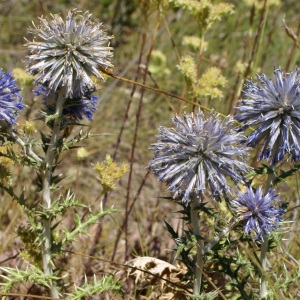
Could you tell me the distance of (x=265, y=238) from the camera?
270 centimetres

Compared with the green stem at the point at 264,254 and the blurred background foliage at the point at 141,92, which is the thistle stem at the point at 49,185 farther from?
the green stem at the point at 264,254

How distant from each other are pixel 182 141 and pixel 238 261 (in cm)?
73

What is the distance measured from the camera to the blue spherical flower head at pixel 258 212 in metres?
2.43

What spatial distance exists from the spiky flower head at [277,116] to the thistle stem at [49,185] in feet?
3.09

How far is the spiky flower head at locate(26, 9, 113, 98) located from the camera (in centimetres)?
262

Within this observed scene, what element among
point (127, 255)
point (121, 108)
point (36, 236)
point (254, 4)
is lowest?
point (127, 255)

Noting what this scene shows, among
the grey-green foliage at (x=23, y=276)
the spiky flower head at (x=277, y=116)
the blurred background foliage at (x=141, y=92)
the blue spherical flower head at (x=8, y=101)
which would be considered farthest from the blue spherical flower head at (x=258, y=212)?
the blue spherical flower head at (x=8, y=101)

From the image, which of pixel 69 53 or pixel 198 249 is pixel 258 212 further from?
pixel 69 53

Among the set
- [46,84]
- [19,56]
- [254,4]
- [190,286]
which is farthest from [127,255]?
[19,56]

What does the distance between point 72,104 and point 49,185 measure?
1.56 ft

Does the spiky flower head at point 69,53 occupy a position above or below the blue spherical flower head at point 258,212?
above

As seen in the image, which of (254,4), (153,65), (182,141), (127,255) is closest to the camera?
(182,141)

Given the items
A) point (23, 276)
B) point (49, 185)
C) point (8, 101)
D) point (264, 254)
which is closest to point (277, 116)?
point (264, 254)

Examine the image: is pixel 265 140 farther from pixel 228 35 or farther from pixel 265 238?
pixel 228 35
